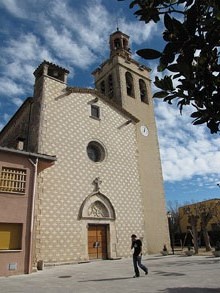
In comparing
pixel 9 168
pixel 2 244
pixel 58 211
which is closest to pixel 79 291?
pixel 2 244

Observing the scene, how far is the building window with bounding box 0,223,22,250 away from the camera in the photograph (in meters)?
10.4

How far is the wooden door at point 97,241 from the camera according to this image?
51.5 feet

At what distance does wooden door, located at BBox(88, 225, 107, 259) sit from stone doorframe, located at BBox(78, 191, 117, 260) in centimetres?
26

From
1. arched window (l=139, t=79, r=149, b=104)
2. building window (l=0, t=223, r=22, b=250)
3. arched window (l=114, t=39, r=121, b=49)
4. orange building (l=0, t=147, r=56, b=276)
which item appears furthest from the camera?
arched window (l=114, t=39, r=121, b=49)

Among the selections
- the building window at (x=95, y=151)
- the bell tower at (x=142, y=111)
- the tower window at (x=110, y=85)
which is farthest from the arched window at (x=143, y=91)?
the building window at (x=95, y=151)

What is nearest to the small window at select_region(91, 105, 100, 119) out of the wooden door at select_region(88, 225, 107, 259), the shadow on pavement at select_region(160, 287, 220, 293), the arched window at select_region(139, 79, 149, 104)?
the arched window at select_region(139, 79, 149, 104)

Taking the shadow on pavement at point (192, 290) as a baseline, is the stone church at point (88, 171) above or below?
above

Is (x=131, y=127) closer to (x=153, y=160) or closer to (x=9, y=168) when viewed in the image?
(x=153, y=160)

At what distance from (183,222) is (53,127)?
32.8 metres

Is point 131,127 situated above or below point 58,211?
above

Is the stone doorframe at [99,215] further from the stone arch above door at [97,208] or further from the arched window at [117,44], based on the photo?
the arched window at [117,44]

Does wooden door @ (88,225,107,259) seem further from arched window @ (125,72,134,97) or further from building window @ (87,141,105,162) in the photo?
arched window @ (125,72,134,97)

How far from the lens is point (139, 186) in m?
19.4

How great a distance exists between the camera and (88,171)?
16.6m
